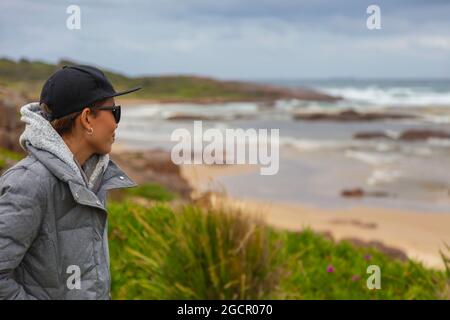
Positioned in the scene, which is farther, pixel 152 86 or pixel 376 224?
pixel 152 86

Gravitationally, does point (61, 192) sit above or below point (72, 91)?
below

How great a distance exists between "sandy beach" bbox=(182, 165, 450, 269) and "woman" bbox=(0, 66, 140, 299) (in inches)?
293

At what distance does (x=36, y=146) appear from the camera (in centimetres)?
242

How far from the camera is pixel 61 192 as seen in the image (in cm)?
242

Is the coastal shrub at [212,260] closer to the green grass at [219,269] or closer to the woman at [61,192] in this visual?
the green grass at [219,269]

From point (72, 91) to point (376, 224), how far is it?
34.5 ft

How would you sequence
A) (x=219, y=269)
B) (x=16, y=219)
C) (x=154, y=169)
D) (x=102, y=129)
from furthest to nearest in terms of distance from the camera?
(x=154, y=169), (x=219, y=269), (x=102, y=129), (x=16, y=219)

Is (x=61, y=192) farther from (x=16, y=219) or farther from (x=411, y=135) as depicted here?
(x=411, y=135)

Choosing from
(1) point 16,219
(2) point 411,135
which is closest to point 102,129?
(1) point 16,219

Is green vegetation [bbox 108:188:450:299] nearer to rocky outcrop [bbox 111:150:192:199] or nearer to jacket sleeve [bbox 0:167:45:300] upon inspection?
jacket sleeve [bbox 0:167:45:300]

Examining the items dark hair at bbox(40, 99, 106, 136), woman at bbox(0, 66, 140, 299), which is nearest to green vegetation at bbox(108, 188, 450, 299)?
woman at bbox(0, 66, 140, 299)

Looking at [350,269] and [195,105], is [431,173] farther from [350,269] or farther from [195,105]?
[195,105]

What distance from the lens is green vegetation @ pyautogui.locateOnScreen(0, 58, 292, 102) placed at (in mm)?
12758

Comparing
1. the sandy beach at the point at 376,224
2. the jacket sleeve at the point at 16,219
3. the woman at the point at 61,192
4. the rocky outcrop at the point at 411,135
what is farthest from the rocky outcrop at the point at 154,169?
the rocky outcrop at the point at 411,135
